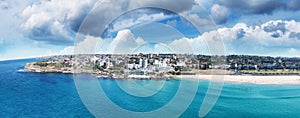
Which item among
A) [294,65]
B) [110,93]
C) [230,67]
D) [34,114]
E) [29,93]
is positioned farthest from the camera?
[294,65]

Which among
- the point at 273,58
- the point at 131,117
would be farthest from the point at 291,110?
the point at 273,58

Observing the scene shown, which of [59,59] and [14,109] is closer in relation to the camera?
[14,109]

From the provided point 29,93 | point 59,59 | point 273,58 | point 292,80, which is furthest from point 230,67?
point 29,93

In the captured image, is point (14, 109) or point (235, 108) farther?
point (235, 108)

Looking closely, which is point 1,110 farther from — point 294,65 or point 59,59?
point 294,65

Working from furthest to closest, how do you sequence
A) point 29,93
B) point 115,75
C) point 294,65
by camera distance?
point 294,65
point 115,75
point 29,93

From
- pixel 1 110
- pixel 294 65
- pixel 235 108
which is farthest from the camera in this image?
pixel 294 65

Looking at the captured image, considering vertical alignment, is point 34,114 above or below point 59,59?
below

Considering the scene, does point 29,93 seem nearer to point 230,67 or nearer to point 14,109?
point 14,109

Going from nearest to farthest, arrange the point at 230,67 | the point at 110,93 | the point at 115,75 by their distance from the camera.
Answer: the point at 110,93
the point at 115,75
the point at 230,67
